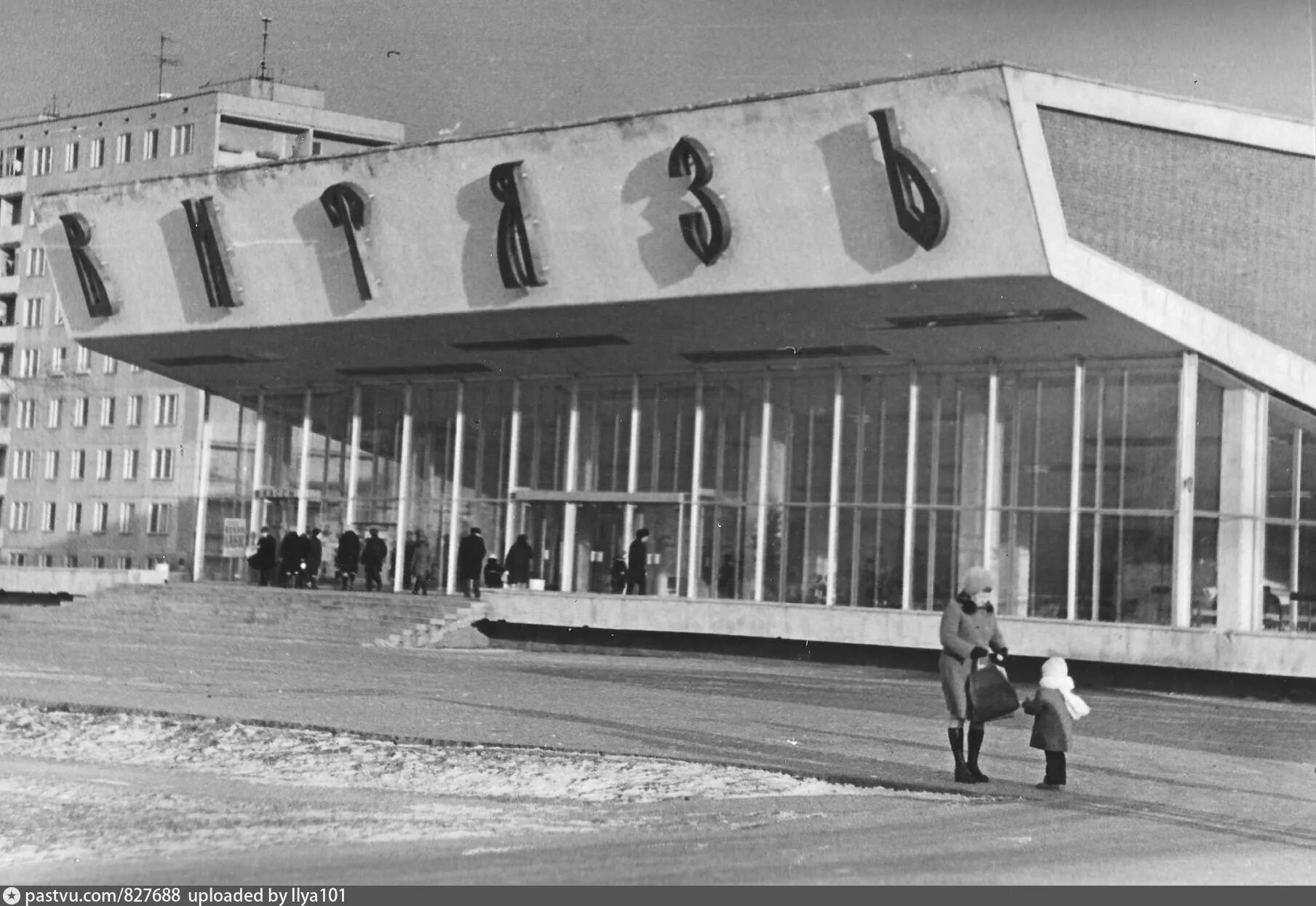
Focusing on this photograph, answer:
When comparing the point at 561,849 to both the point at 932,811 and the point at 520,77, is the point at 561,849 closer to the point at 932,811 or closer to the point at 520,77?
the point at 932,811

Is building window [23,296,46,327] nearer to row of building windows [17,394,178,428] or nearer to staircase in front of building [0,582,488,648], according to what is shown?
row of building windows [17,394,178,428]

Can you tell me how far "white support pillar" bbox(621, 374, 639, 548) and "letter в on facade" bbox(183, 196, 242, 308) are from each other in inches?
341

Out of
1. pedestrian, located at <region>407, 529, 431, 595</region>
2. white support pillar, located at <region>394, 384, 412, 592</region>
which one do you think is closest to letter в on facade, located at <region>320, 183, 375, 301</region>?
white support pillar, located at <region>394, 384, 412, 592</region>

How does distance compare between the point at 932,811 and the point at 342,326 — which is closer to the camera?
the point at 932,811

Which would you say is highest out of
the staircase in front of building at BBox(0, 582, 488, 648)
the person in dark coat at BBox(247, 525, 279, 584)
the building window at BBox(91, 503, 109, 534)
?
the building window at BBox(91, 503, 109, 534)

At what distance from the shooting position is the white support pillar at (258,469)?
1786 inches

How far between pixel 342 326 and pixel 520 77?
21865mm

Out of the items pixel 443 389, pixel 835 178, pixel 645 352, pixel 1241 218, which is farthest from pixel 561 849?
pixel 443 389

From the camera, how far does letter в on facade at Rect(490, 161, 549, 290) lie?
3350 cm

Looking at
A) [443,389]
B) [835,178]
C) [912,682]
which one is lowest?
[912,682]

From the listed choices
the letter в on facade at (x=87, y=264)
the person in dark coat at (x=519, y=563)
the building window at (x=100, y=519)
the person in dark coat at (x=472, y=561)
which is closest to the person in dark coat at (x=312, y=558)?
the person in dark coat at (x=472, y=561)

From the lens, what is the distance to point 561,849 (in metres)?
10.8

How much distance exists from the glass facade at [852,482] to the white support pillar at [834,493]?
1.7 inches
